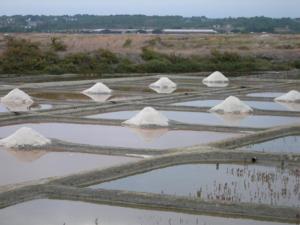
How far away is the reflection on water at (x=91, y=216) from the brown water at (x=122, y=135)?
259cm

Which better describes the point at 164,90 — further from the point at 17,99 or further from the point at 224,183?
the point at 224,183

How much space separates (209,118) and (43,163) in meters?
3.98

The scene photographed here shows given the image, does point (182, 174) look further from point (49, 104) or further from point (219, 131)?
point (49, 104)

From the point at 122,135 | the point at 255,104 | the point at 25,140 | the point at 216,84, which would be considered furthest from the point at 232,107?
the point at 216,84

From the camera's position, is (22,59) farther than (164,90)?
Yes

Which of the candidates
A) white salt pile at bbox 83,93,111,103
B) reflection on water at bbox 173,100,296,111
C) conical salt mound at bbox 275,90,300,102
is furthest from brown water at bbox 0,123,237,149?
conical salt mound at bbox 275,90,300,102

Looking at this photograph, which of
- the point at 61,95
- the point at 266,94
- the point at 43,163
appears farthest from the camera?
the point at 266,94

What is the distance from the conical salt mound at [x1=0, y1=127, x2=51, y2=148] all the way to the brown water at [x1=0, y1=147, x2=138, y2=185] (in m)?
0.15

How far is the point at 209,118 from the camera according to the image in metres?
9.62

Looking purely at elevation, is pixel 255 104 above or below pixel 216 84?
below

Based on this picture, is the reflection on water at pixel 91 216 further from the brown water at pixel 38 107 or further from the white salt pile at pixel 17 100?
the white salt pile at pixel 17 100

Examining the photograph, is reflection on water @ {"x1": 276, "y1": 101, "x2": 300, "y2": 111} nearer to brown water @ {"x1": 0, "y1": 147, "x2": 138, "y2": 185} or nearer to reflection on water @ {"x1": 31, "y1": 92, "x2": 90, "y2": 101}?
reflection on water @ {"x1": 31, "y1": 92, "x2": 90, "y2": 101}

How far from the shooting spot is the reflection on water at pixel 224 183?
16.3 ft

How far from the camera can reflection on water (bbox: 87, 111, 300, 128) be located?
9.10 metres
